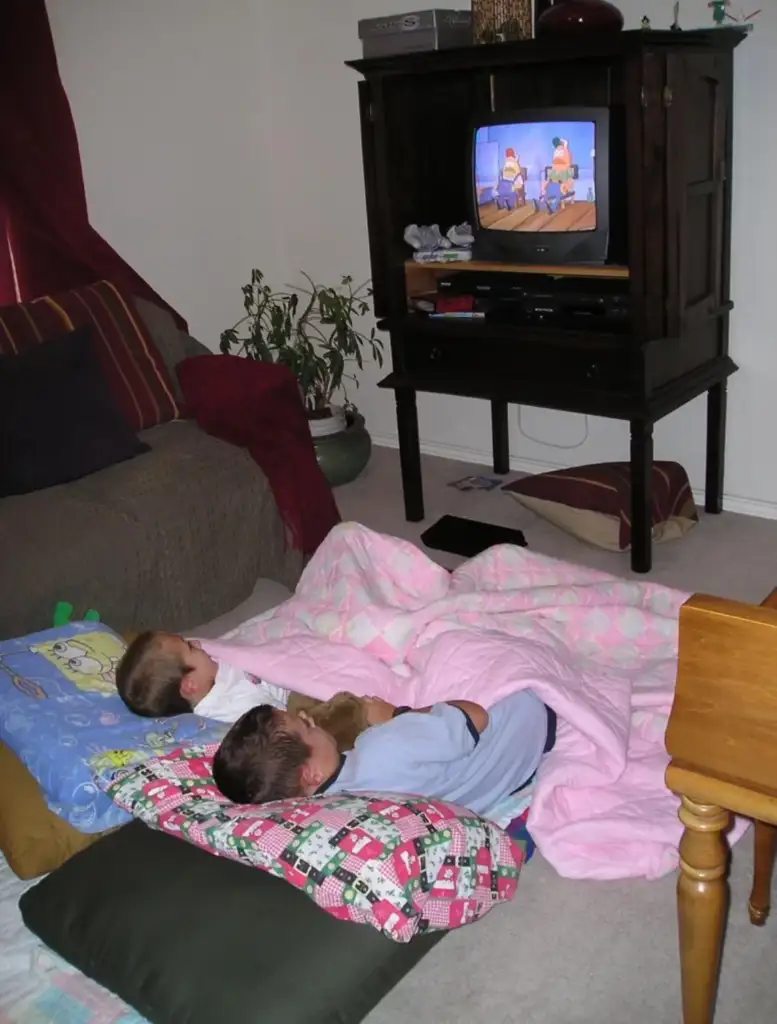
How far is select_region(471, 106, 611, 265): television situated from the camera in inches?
109

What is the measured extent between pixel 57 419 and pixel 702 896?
2.05 meters

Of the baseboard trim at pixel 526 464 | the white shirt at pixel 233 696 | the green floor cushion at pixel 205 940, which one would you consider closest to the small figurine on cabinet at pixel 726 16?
the baseboard trim at pixel 526 464

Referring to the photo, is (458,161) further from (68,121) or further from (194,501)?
(194,501)

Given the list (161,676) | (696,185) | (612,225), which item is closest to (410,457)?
(612,225)

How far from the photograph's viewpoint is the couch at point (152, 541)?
2.42 meters

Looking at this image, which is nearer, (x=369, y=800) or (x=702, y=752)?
(x=702, y=752)

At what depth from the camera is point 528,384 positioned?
3.03m

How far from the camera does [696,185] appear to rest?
2740mm

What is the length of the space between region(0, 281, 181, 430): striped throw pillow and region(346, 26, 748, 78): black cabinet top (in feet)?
3.30

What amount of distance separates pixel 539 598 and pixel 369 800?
76cm

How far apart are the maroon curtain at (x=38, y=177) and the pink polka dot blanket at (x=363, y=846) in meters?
1.99

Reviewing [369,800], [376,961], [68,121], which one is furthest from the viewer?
[68,121]

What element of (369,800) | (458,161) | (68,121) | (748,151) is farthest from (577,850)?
(68,121)

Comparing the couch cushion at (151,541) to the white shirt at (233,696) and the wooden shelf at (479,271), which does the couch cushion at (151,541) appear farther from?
the wooden shelf at (479,271)
